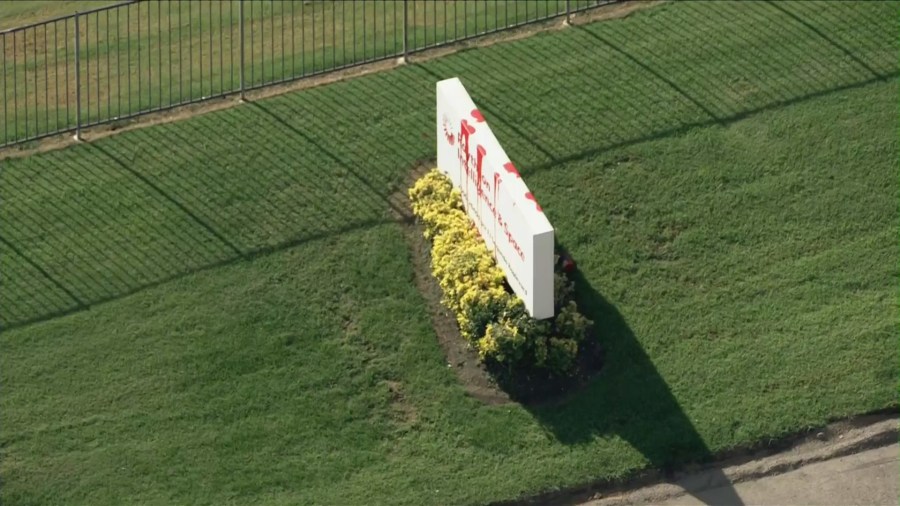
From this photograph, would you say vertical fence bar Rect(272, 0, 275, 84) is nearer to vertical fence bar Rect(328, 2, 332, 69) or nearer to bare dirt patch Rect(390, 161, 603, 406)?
vertical fence bar Rect(328, 2, 332, 69)

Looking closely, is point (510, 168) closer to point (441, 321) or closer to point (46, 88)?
point (441, 321)

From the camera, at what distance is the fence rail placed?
21.0m

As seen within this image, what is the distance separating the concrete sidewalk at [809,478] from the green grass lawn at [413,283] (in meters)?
0.25

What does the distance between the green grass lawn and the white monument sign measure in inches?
37.8

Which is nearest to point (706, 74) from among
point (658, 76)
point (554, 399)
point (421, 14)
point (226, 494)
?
point (658, 76)

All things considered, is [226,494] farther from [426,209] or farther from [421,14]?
[421,14]

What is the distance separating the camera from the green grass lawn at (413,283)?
678 inches

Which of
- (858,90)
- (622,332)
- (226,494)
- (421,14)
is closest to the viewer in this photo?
(226,494)

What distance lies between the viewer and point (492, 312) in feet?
58.0

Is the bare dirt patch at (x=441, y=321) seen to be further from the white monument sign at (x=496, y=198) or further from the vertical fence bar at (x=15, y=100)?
the vertical fence bar at (x=15, y=100)

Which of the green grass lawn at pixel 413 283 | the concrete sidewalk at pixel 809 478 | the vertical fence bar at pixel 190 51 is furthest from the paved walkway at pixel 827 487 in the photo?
the vertical fence bar at pixel 190 51

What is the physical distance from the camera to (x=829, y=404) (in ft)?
56.8

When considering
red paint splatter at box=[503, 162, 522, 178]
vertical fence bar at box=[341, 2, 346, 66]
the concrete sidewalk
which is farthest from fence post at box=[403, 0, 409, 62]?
the concrete sidewalk

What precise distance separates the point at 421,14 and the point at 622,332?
598cm
